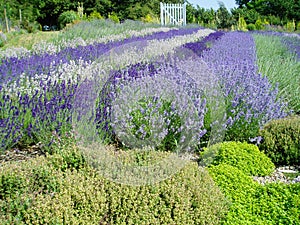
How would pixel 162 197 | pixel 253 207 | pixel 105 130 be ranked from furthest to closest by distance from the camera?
1. pixel 105 130
2. pixel 253 207
3. pixel 162 197

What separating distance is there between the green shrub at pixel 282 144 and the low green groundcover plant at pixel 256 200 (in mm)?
800

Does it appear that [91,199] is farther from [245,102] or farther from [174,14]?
[174,14]

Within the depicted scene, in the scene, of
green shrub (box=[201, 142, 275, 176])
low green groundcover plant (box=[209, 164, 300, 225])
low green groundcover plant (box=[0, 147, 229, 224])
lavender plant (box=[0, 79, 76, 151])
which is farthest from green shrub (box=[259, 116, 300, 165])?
lavender plant (box=[0, 79, 76, 151])

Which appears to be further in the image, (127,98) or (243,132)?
(243,132)

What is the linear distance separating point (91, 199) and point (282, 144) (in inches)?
91.6

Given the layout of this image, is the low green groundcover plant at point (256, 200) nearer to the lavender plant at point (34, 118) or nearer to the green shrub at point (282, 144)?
the green shrub at point (282, 144)

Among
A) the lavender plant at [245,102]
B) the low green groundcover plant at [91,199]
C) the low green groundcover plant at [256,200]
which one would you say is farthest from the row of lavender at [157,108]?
the low green groundcover plant at [91,199]

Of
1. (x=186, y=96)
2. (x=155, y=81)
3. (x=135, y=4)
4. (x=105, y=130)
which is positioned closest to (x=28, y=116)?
(x=105, y=130)

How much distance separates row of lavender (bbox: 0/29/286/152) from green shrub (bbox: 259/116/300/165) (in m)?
0.22

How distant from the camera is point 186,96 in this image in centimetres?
372

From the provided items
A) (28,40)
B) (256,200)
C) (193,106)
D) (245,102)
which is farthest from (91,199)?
(28,40)

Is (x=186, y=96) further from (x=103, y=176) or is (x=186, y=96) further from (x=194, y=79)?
(x=103, y=176)

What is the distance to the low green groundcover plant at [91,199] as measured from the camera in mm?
2096

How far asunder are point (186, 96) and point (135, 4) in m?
28.5
